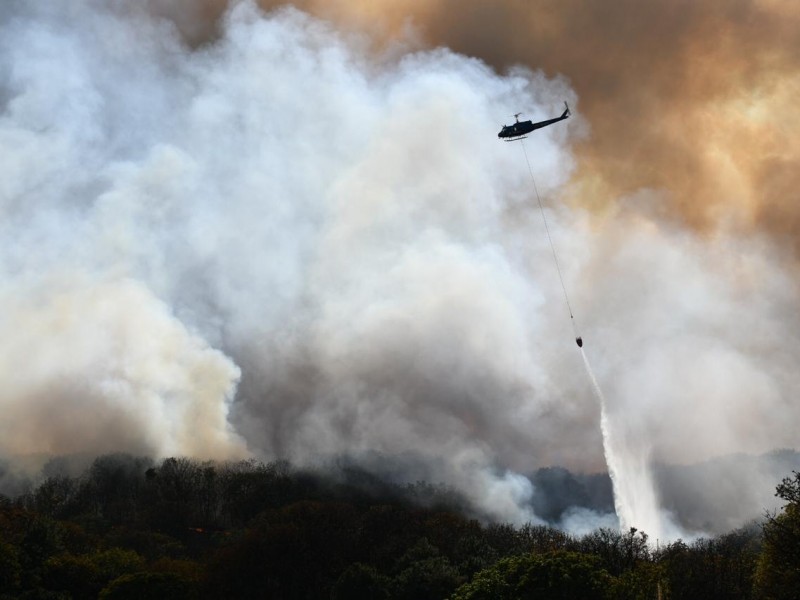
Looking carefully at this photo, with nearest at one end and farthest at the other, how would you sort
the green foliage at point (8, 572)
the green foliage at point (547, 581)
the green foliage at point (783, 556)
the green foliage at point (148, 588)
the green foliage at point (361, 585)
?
1. the green foliage at point (783, 556)
2. the green foliage at point (547, 581)
3. the green foliage at point (8, 572)
4. the green foliage at point (148, 588)
5. the green foliage at point (361, 585)

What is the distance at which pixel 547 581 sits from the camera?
289 ft

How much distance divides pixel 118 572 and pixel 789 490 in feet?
311

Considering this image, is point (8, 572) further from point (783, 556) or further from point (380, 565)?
point (783, 556)

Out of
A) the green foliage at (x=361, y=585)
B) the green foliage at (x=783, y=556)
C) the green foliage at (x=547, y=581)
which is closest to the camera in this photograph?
the green foliage at (x=783, y=556)

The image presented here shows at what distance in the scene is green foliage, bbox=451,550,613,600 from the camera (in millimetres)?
86438

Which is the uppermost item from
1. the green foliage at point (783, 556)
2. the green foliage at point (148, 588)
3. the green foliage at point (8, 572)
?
the green foliage at point (8, 572)

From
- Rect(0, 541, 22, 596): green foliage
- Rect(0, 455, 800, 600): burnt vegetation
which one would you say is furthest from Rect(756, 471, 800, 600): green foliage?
Rect(0, 541, 22, 596): green foliage

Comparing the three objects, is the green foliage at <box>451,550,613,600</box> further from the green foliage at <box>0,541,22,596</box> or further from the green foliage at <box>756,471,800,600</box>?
the green foliage at <box>0,541,22,596</box>

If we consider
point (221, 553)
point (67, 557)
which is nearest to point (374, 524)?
point (221, 553)

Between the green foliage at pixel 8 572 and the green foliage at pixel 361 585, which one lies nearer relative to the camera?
the green foliage at pixel 8 572

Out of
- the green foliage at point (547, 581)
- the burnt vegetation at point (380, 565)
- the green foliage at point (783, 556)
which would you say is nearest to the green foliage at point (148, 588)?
the burnt vegetation at point (380, 565)

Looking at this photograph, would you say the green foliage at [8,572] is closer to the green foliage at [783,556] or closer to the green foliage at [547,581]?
the green foliage at [547,581]

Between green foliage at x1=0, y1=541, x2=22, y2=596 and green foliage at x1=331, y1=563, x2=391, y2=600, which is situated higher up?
green foliage at x1=0, y1=541, x2=22, y2=596

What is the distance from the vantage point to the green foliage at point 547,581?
284 ft
